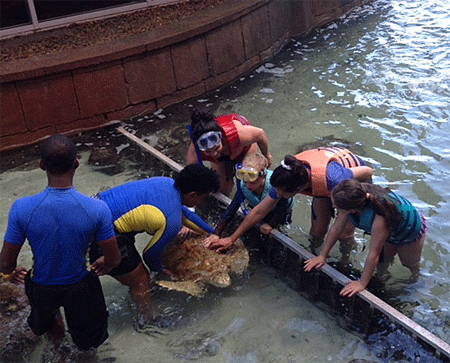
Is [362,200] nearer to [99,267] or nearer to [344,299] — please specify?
[344,299]

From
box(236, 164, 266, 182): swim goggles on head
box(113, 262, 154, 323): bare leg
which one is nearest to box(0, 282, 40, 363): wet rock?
box(113, 262, 154, 323): bare leg

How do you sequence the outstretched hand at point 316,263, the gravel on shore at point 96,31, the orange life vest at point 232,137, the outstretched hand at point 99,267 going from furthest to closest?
the gravel on shore at point 96,31, the orange life vest at point 232,137, the outstretched hand at point 316,263, the outstretched hand at point 99,267

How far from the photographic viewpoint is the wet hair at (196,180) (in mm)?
3812

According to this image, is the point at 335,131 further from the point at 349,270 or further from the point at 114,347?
the point at 114,347

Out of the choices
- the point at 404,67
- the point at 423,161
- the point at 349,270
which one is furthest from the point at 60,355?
the point at 404,67

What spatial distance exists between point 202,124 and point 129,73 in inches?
128

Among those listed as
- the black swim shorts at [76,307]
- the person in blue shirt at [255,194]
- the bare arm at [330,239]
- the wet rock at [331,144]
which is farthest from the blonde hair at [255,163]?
the wet rock at [331,144]

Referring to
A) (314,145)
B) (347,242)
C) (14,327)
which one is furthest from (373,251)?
(314,145)

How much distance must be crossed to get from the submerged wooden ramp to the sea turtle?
396mm

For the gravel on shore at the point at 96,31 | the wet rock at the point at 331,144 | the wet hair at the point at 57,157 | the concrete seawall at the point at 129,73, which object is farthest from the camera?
the gravel on shore at the point at 96,31

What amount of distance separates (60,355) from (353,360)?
2133 mm

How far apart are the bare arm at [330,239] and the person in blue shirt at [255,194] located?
0.60 m

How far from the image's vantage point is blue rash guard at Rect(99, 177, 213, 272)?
148 inches

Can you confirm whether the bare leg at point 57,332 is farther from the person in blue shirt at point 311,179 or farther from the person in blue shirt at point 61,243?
the person in blue shirt at point 311,179
